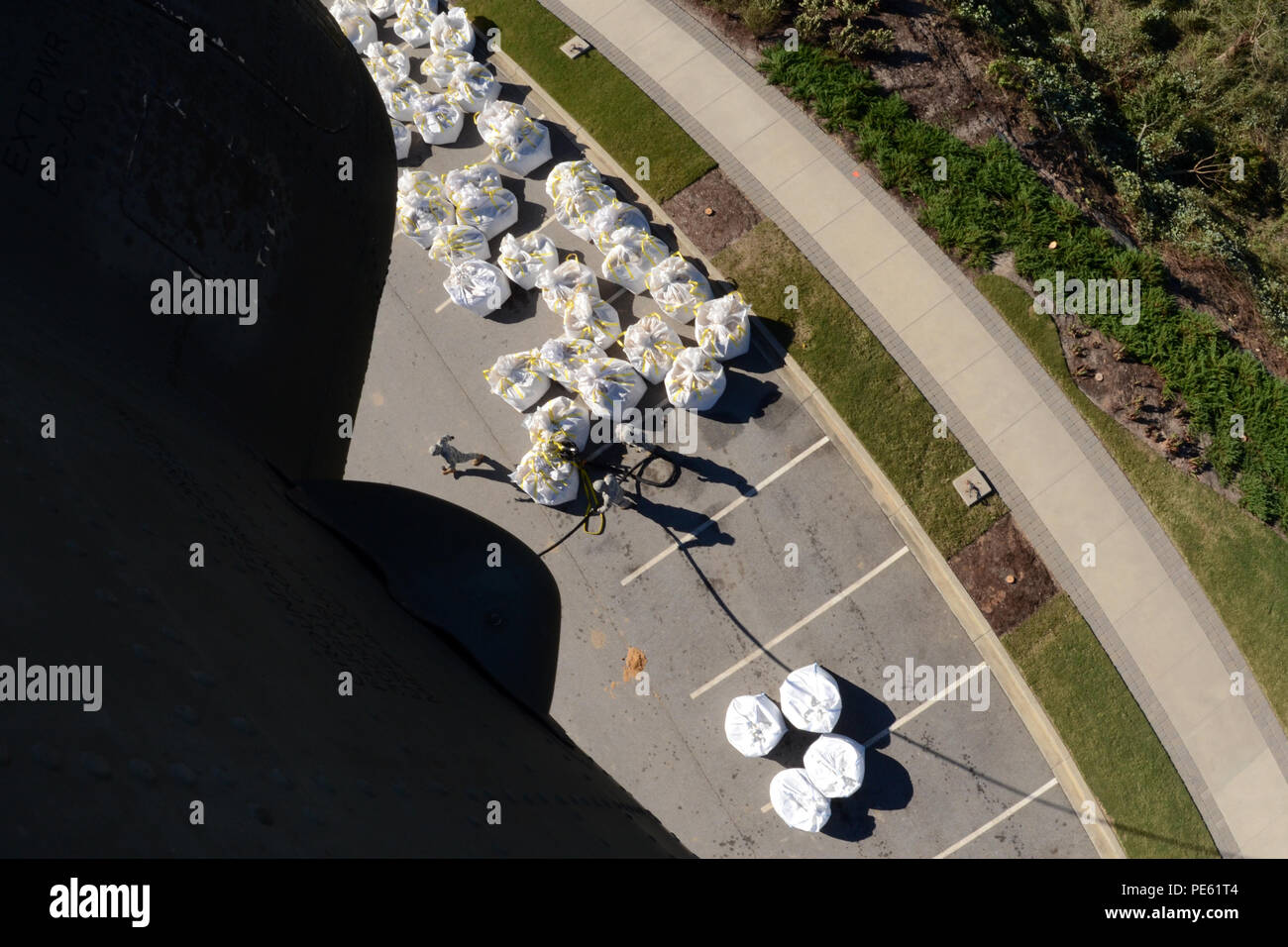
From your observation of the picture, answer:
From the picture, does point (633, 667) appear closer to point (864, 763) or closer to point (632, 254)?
point (864, 763)

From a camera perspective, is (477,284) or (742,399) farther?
(477,284)

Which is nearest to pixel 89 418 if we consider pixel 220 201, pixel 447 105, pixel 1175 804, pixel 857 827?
pixel 220 201

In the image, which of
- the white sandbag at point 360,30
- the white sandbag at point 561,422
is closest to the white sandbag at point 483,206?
the white sandbag at point 561,422

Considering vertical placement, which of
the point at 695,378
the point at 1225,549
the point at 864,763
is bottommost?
the point at 864,763

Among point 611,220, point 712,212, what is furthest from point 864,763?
point 611,220

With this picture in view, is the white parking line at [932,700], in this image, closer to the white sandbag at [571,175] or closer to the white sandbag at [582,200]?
the white sandbag at [582,200]

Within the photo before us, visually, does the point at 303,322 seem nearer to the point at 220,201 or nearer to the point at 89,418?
the point at 220,201
